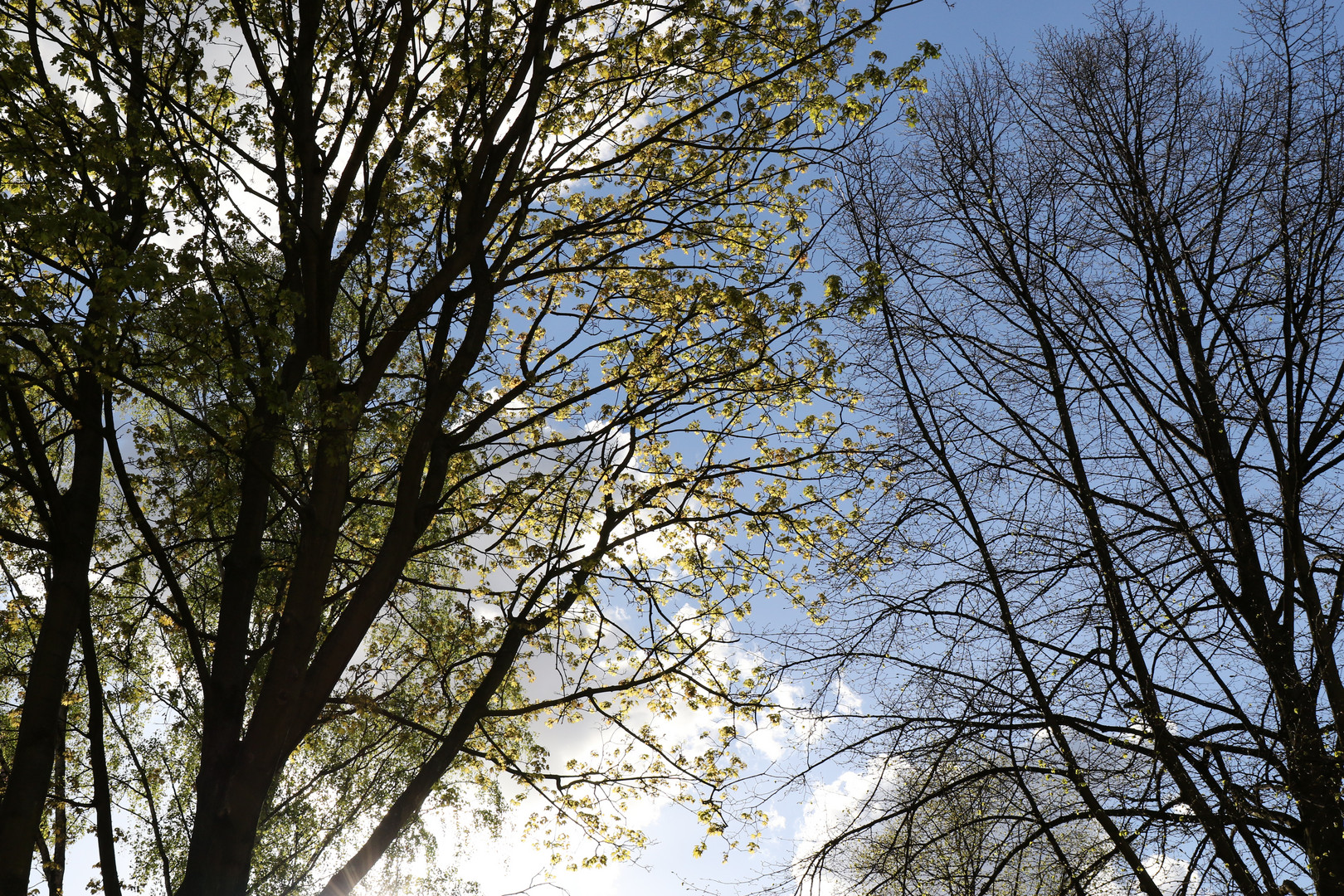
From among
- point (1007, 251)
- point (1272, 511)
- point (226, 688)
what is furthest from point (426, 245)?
point (1272, 511)

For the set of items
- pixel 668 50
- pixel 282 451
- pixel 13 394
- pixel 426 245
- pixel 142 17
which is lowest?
pixel 13 394

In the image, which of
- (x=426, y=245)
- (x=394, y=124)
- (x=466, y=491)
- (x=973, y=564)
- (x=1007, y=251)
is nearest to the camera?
(x=973, y=564)

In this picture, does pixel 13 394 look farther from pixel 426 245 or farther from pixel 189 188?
pixel 426 245

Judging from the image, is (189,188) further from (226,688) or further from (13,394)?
(226,688)

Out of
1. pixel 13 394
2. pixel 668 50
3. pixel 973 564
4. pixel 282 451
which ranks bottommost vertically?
pixel 973 564

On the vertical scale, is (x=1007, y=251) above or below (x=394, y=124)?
below

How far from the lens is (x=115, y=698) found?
34.6ft

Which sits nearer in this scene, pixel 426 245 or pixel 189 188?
pixel 189 188

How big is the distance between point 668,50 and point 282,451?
5443 millimetres

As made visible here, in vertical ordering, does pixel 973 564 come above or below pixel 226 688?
above

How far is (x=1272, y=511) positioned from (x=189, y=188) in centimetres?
868

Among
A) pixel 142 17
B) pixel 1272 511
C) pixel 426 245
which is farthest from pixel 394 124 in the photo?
pixel 1272 511

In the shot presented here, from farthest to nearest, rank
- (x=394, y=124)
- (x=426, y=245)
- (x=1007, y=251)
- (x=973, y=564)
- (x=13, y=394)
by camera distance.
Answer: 1. (x=394, y=124)
2. (x=426, y=245)
3. (x=1007, y=251)
4. (x=973, y=564)
5. (x=13, y=394)

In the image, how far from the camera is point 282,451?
8789 millimetres
